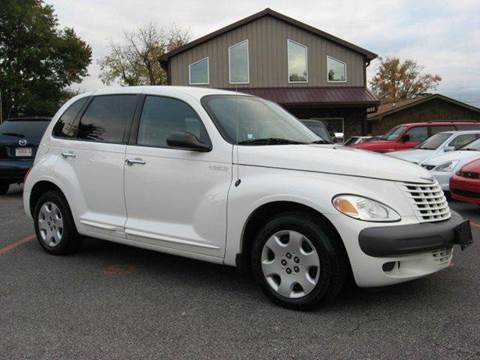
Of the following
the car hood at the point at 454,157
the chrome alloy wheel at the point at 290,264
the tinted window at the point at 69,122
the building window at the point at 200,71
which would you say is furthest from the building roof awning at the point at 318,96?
the chrome alloy wheel at the point at 290,264

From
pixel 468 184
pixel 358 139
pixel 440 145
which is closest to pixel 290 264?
pixel 468 184

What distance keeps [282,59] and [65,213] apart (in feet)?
69.9

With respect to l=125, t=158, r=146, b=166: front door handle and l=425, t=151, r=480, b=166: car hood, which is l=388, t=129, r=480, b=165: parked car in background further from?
l=125, t=158, r=146, b=166: front door handle

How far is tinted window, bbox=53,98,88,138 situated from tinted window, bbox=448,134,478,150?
8564 mm

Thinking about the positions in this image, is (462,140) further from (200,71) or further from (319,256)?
(200,71)

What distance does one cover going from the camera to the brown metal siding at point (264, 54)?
2519 cm

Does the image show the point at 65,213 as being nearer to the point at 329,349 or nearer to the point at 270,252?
the point at 270,252

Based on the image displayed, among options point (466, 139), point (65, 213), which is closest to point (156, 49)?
point (466, 139)

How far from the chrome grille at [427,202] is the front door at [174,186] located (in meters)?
1.41

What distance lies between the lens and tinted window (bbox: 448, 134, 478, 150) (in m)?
11.5

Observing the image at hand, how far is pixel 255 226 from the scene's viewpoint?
4.18 meters

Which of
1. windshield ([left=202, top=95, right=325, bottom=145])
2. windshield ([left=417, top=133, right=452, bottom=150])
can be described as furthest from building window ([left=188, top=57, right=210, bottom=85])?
windshield ([left=202, top=95, right=325, bottom=145])

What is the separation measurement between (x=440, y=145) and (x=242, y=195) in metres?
8.97

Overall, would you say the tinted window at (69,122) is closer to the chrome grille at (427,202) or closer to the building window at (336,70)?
the chrome grille at (427,202)
